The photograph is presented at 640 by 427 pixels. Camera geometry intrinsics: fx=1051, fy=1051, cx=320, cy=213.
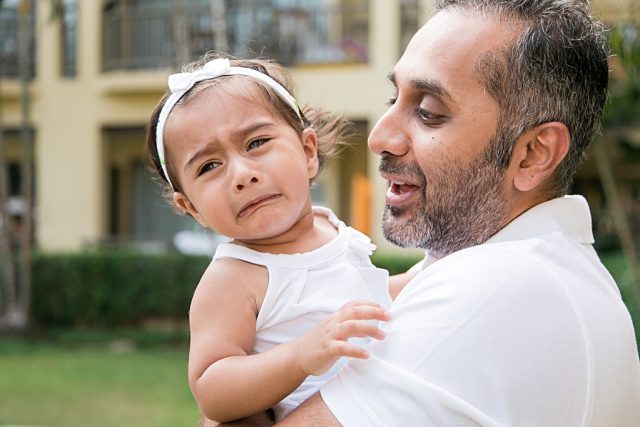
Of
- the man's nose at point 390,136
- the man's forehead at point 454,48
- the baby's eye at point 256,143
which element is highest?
the man's forehead at point 454,48

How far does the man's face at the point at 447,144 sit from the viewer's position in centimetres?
209

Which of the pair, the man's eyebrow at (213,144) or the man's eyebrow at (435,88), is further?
the man's eyebrow at (213,144)

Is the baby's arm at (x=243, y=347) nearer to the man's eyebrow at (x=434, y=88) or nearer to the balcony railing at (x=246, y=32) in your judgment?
the man's eyebrow at (x=434, y=88)

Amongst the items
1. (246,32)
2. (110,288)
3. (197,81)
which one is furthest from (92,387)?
(197,81)

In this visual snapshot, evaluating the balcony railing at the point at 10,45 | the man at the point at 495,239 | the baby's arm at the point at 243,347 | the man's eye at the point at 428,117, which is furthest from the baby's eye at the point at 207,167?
the balcony railing at the point at 10,45

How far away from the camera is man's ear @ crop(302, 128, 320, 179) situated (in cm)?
247

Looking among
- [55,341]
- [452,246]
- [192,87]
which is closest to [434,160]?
[452,246]

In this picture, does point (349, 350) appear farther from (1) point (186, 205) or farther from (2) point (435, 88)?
(1) point (186, 205)

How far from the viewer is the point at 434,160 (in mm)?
2096

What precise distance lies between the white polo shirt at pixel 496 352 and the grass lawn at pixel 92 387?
7591mm

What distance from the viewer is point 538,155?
2.12m

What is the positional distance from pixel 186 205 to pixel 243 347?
18.0 inches

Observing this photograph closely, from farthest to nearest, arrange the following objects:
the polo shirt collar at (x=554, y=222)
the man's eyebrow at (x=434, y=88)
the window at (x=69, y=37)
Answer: the window at (x=69, y=37) → the man's eyebrow at (x=434, y=88) → the polo shirt collar at (x=554, y=222)

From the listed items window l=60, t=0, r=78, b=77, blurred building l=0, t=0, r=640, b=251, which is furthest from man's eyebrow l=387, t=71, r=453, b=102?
window l=60, t=0, r=78, b=77
